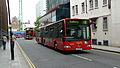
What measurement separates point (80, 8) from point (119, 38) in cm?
1433

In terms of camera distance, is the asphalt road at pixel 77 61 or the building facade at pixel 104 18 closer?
the asphalt road at pixel 77 61

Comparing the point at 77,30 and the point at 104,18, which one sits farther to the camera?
the point at 104,18

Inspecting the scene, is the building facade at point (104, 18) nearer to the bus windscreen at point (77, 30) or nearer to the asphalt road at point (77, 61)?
the bus windscreen at point (77, 30)

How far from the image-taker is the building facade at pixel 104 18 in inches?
960

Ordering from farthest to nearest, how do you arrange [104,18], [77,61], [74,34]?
1. [104,18]
2. [74,34]
3. [77,61]

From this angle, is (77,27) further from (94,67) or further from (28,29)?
(28,29)

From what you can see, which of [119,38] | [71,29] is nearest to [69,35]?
[71,29]

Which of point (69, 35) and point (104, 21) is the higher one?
point (104, 21)

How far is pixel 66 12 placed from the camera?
53562 millimetres

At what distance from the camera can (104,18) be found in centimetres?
2808

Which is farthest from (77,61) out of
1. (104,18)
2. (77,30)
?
(104,18)

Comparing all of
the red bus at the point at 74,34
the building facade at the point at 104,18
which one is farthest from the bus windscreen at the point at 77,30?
the building facade at the point at 104,18

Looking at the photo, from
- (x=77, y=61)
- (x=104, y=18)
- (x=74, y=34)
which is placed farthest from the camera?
(x=104, y=18)

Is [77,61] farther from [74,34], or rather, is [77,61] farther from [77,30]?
[77,30]
